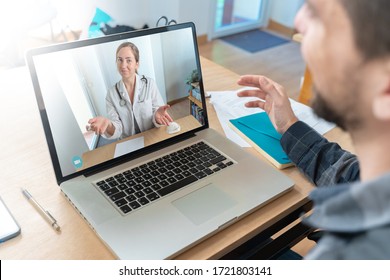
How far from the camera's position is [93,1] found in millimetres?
2984

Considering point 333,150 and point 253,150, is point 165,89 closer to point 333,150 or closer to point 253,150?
point 253,150

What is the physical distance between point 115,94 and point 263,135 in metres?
0.43

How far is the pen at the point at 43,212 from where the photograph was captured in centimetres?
70

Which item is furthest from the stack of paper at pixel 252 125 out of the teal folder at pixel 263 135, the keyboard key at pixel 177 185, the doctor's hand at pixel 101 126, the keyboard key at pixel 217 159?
the doctor's hand at pixel 101 126

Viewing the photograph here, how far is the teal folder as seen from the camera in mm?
923

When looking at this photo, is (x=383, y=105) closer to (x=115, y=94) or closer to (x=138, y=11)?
(x=115, y=94)

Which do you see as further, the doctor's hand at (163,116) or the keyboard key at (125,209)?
the doctor's hand at (163,116)

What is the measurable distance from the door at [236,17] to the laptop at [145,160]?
305 cm

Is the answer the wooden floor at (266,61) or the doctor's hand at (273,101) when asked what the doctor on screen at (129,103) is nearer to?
the doctor's hand at (273,101)

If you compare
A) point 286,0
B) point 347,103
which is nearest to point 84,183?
point 347,103

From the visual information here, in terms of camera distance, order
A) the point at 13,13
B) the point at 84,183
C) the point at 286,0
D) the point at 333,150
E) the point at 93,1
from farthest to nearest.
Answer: the point at 286,0 < the point at 93,1 < the point at 13,13 < the point at 333,150 < the point at 84,183

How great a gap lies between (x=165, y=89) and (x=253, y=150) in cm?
29

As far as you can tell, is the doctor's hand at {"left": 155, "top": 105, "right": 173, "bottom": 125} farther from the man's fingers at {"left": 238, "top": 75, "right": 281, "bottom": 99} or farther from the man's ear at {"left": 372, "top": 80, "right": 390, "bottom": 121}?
the man's ear at {"left": 372, "top": 80, "right": 390, "bottom": 121}

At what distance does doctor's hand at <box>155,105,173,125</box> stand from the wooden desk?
0.19 metres
